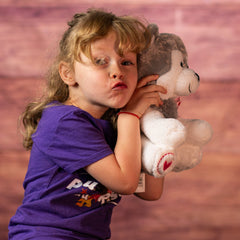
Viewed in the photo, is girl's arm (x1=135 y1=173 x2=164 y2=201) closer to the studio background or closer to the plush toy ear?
the plush toy ear

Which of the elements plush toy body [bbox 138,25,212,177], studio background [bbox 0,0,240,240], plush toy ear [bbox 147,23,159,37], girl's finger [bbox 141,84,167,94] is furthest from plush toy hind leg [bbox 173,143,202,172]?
studio background [bbox 0,0,240,240]

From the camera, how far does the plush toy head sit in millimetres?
816

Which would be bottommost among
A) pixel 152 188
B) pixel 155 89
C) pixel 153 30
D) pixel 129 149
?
pixel 152 188

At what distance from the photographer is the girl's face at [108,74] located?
2.61 feet

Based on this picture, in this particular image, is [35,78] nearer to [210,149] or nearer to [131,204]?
[131,204]

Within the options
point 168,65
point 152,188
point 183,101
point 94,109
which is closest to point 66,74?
point 94,109

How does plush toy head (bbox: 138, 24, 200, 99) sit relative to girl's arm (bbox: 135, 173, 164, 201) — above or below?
above

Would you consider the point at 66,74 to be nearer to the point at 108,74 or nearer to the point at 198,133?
the point at 108,74

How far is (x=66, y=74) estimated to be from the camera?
0.87m

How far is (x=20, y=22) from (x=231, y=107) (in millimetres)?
764

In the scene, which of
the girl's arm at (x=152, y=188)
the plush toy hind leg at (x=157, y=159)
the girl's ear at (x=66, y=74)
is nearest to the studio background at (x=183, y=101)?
the girl's arm at (x=152, y=188)

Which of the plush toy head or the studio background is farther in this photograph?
the studio background

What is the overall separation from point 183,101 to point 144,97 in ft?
2.46

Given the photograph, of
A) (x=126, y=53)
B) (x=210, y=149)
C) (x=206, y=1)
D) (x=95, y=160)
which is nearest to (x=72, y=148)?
(x=95, y=160)
